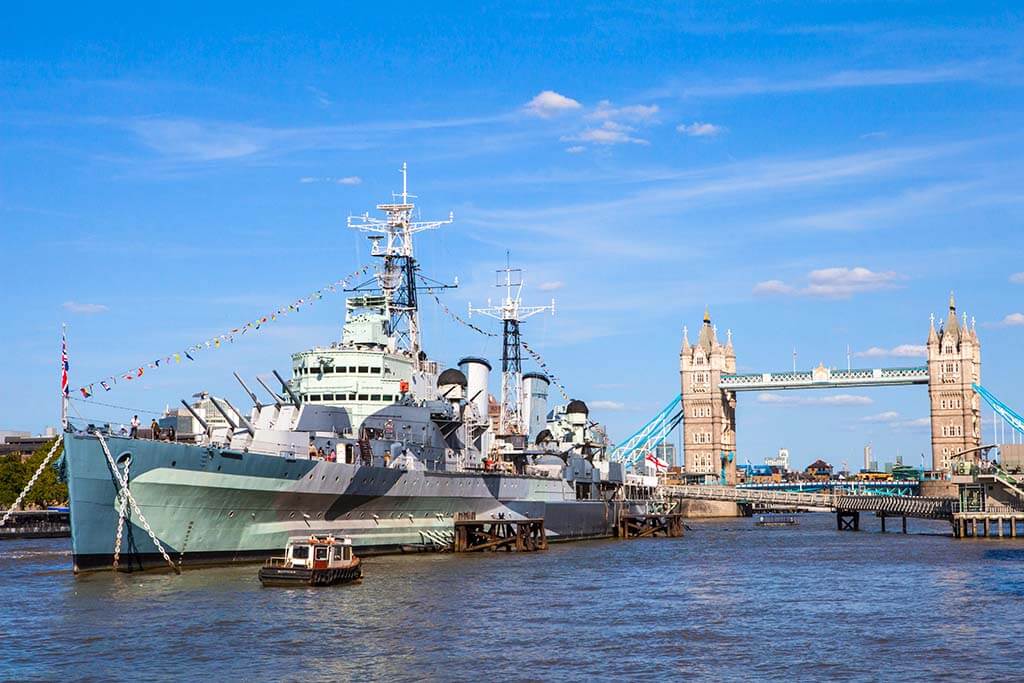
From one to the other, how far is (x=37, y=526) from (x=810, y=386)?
111 m

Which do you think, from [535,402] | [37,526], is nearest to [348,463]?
[535,402]

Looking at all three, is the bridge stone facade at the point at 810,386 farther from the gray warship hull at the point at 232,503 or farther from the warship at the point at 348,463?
the gray warship hull at the point at 232,503

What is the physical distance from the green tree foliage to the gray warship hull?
51.2 m

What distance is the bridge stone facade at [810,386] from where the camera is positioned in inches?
6673

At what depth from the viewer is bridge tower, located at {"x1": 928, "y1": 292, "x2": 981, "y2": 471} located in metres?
173

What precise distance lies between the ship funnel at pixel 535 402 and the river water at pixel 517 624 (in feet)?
88.2

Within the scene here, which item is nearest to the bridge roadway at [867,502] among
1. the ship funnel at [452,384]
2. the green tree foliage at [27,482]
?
the ship funnel at [452,384]

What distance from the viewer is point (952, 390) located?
175 metres

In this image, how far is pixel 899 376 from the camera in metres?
168

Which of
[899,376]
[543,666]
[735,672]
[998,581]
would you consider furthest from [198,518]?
[899,376]

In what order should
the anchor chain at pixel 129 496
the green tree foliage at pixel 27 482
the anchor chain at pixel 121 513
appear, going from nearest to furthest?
the anchor chain at pixel 129 496 < the anchor chain at pixel 121 513 < the green tree foliage at pixel 27 482

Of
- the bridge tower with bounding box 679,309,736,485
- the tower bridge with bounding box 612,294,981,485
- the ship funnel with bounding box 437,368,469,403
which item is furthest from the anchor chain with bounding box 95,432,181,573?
the bridge tower with bounding box 679,309,736,485

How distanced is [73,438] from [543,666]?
1858cm

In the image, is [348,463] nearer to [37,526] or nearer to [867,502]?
[37,526]
